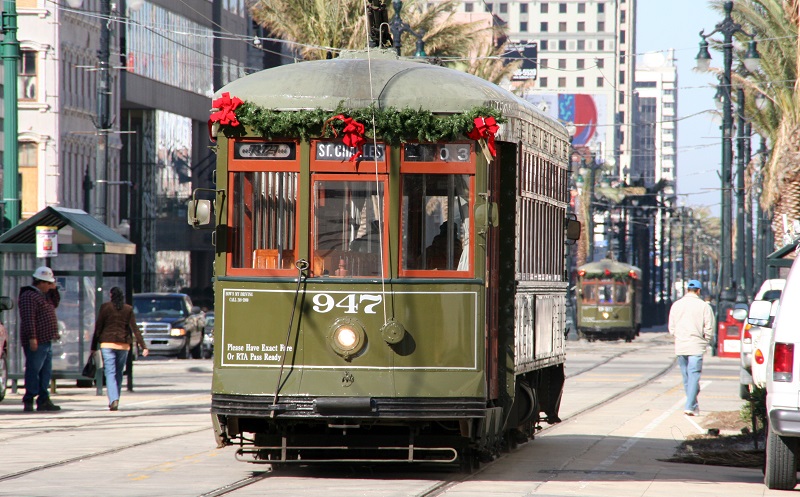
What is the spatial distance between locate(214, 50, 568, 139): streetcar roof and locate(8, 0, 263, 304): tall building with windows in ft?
86.1

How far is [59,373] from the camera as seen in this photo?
21609mm

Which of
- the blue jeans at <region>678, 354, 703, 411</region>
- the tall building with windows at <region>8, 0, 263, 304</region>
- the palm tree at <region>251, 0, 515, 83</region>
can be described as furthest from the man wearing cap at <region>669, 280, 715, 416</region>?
the tall building with windows at <region>8, 0, 263, 304</region>

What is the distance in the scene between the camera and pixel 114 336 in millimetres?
19062

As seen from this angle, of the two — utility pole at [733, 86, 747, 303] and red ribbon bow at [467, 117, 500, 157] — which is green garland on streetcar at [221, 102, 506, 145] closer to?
red ribbon bow at [467, 117, 500, 157]

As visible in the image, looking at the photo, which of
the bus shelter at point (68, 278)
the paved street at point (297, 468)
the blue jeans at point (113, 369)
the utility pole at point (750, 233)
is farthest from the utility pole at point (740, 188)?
the blue jeans at point (113, 369)

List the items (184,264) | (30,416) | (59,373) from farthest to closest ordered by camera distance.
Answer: (184,264) < (59,373) < (30,416)

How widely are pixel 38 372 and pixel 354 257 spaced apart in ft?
28.5

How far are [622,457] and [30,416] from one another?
7.59 m

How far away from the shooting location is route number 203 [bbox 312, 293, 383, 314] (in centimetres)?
1135

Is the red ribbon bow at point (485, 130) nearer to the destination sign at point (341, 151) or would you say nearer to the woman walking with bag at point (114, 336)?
the destination sign at point (341, 151)

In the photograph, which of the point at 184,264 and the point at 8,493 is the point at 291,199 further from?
the point at 184,264

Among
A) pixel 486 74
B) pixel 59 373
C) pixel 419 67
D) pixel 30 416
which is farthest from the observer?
pixel 486 74

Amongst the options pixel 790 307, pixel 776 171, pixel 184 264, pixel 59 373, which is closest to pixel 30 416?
pixel 59 373

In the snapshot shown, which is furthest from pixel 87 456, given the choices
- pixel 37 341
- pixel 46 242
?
pixel 46 242
